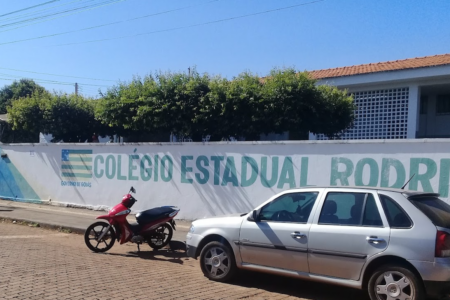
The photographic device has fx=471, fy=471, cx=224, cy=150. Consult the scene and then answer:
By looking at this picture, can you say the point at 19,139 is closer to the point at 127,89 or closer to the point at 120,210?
the point at 127,89

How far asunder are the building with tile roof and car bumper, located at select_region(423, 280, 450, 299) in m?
12.7

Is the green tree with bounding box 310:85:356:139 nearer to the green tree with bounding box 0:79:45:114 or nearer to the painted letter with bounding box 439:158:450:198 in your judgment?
the painted letter with bounding box 439:158:450:198

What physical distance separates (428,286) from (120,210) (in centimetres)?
614

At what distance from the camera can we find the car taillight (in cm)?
543

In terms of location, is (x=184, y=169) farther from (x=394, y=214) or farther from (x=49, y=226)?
(x=394, y=214)

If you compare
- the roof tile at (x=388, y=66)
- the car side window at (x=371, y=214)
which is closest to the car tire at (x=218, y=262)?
the car side window at (x=371, y=214)

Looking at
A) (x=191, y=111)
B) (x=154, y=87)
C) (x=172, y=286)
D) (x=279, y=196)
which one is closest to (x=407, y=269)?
(x=279, y=196)

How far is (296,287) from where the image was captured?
23.6ft

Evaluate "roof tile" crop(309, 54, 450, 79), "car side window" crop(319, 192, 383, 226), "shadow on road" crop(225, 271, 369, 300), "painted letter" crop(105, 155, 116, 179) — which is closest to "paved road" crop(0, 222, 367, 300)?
"shadow on road" crop(225, 271, 369, 300)

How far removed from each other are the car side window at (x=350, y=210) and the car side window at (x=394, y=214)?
0.12 metres

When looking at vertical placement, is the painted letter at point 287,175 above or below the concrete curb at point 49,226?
above

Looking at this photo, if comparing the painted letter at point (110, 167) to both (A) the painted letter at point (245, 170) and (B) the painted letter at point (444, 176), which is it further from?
(B) the painted letter at point (444, 176)

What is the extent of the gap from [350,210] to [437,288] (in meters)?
1.39

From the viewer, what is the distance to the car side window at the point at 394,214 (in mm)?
5777
